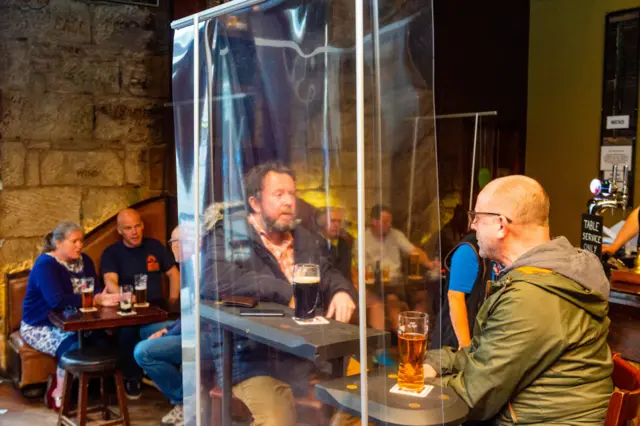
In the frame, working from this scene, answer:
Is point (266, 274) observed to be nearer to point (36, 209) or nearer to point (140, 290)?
point (140, 290)

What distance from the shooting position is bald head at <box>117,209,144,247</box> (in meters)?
4.54

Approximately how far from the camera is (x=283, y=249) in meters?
1.97

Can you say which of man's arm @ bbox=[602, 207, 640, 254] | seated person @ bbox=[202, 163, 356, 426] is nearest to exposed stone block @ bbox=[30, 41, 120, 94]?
seated person @ bbox=[202, 163, 356, 426]

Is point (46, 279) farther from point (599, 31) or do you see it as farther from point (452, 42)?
point (599, 31)

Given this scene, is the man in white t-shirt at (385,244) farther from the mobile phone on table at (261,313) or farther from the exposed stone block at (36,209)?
the exposed stone block at (36,209)

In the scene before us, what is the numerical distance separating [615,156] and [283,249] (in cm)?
462

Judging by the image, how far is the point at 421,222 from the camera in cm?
154

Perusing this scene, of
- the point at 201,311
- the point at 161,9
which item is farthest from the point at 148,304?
the point at 161,9

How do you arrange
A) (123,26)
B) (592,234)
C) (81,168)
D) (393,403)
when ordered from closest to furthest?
(393,403) < (592,234) < (81,168) < (123,26)

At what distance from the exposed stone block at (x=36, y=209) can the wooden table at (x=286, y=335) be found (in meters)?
2.90

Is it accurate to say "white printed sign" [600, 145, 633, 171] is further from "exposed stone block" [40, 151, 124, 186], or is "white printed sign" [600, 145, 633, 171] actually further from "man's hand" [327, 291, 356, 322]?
"man's hand" [327, 291, 356, 322]

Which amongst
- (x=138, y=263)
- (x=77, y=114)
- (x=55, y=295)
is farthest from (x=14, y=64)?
(x=55, y=295)

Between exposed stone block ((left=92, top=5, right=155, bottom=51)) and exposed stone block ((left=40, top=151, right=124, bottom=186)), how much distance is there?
81cm

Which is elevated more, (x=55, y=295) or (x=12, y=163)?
(x=12, y=163)
